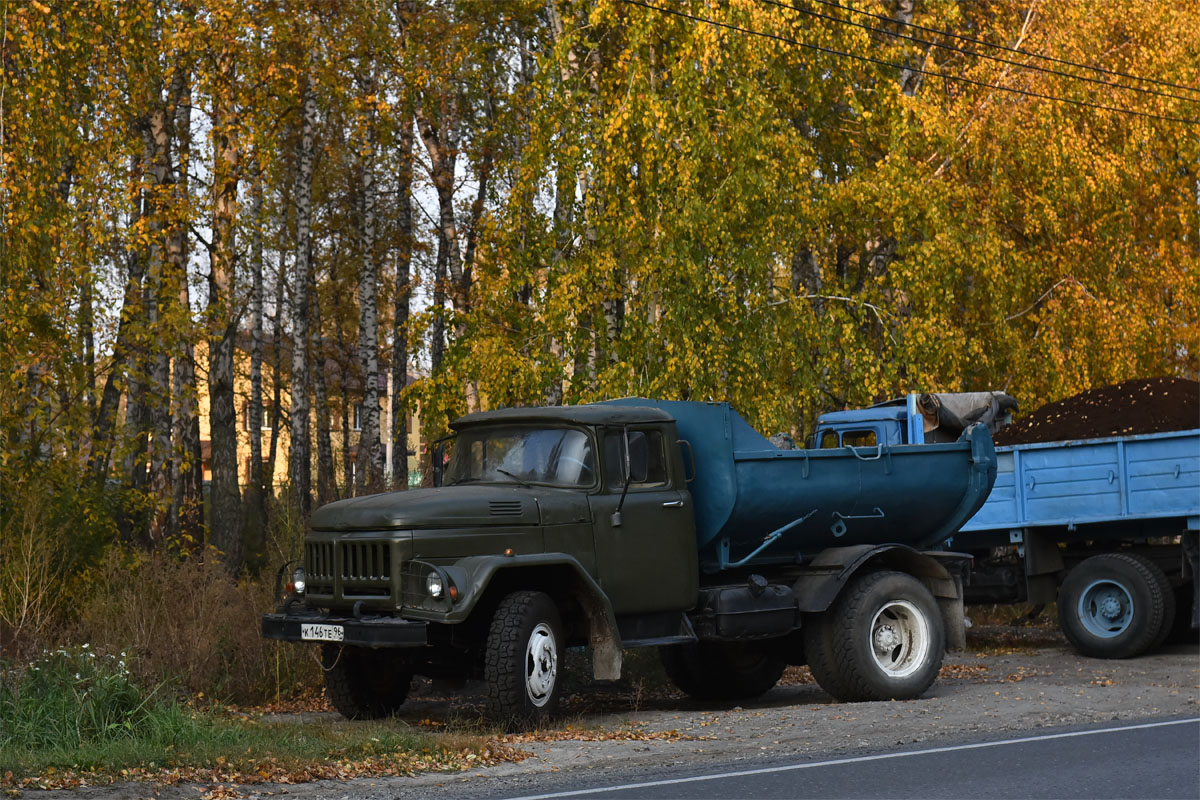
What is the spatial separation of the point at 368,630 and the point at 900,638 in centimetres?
496

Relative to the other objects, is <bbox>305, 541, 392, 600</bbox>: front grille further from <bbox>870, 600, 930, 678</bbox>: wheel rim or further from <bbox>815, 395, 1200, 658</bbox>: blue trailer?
<bbox>815, 395, 1200, 658</bbox>: blue trailer

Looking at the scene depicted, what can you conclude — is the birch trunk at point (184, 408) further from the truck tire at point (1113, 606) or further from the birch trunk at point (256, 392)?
the truck tire at point (1113, 606)

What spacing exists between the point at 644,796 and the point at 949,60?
61.2 ft

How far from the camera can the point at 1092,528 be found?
16125 millimetres

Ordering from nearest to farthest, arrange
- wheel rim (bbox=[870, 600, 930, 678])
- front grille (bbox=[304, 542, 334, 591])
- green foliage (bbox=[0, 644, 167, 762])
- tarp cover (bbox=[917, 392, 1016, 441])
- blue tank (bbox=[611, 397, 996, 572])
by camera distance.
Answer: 1. green foliage (bbox=[0, 644, 167, 762])
2. front grille (bbox=[304, 542, 334, 591])
3. blue tank (bbox=[611, 397, 996, 572])
4. wheel rim (bbox=[870, 600, 930, 678])
5. tarp cover (bbox=[917, 392, 1016, 441])

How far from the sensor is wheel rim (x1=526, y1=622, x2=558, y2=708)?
10.5 meters

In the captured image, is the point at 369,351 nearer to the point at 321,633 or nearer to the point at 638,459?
the point at 638,459

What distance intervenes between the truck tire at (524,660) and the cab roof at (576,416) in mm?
1493

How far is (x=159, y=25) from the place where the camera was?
19703 millimetres

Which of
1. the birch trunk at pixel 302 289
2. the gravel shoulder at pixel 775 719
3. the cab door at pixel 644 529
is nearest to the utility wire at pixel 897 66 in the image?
the birch trunk at pixel 302 289

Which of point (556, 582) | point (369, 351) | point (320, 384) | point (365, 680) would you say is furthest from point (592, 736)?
point (320, 384)

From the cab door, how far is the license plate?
6.86 ft

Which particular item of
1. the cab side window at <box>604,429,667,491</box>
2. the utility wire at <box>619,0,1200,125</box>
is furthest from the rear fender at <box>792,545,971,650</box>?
the utility wire at <box>619,0,1200,125</box>

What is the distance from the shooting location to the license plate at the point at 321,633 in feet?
33.7
